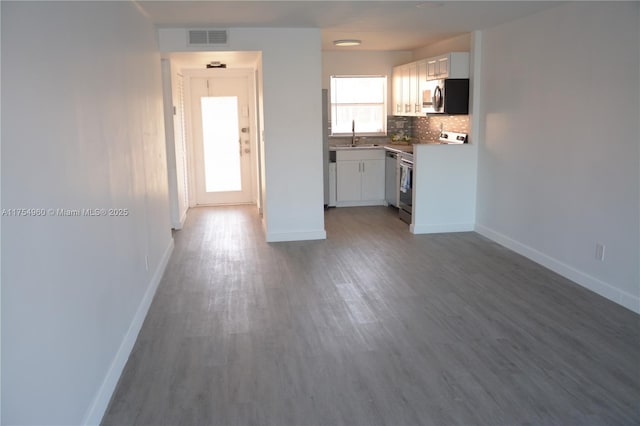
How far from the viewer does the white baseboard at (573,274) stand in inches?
163

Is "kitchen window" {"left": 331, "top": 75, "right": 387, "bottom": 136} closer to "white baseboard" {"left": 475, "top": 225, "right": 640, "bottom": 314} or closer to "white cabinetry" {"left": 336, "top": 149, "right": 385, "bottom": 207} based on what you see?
"white cabinetry" {"left": 336, "top": 149, "right": 385, "bottom": 207}

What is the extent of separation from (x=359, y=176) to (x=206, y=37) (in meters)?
3.50

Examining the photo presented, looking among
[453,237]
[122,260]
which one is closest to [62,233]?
[122,260]

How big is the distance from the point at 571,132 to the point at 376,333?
2.61m

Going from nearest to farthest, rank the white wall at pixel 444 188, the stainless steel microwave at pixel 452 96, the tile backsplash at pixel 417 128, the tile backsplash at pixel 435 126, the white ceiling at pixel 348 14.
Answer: the white ceiling at pixel 348 14 < the stainless steel microwave at pixel 452 96 < the white wall at pixel 444 188 < the tile backsplash at pixel 435 126 < the tile backsplash at pixel 417 128

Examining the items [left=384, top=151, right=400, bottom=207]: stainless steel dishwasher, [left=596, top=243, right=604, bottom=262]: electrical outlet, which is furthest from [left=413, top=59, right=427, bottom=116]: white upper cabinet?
[left=596, top=243, right=604, bottom=262]: electrical outlet

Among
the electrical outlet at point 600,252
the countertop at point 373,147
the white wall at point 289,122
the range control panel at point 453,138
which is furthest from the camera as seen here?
the countertop at point 373,147

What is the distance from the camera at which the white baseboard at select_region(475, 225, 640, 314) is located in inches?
163

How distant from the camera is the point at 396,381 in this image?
3.10 m

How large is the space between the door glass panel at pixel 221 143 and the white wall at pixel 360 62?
1602 millimetres

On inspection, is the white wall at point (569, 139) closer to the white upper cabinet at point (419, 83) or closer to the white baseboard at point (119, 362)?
the white upper cabinet at point (419, 83)

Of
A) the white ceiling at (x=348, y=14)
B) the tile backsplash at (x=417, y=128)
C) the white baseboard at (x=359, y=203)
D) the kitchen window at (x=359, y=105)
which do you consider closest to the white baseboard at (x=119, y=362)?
the white ceiling at (x=348, y=14)

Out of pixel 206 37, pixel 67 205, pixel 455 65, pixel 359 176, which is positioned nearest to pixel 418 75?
pixel 455 65

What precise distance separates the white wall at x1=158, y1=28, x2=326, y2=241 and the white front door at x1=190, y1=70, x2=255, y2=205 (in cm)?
263
